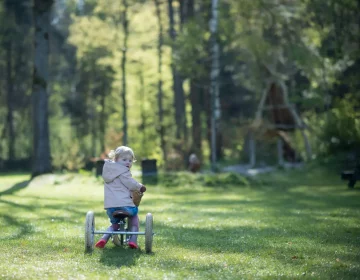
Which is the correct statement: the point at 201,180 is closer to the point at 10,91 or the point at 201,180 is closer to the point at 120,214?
the point at 120,214

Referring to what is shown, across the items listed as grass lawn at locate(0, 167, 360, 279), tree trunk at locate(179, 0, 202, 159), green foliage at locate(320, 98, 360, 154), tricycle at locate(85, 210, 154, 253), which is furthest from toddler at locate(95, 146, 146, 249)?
tree trunk at locate(179, 0, 202, 159)

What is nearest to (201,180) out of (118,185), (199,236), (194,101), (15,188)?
(15,188)

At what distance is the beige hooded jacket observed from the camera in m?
10.2

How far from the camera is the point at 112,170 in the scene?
10289 millimetres

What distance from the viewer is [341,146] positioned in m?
31.8

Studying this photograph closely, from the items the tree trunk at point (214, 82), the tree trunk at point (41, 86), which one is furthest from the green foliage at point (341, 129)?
the tree trunk at point (41, 86)

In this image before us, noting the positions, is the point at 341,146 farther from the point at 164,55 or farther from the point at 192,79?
the point at 164,55

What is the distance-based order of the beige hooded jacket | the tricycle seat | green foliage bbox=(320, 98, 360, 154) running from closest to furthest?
the tricycle seat
the beige hooded jacket
green foliage bbox=(320, 98, 360, 154)

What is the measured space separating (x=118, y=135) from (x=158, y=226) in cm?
2666

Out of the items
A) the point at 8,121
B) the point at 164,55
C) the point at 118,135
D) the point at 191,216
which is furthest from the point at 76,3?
→ the point at 191,216

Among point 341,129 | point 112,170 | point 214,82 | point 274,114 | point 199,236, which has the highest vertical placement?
point 214,82

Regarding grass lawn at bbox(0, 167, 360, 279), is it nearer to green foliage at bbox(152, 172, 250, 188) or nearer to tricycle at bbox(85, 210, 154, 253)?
tricycle at bbox(85, 210, 154, 253)

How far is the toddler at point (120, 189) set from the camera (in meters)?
10.2

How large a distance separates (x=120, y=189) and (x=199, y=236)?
2.54 metres
